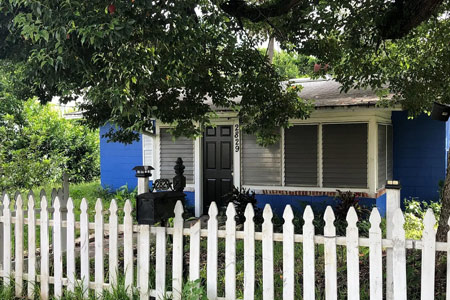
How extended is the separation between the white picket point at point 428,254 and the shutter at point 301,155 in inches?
221

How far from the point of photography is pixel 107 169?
41.7 ft

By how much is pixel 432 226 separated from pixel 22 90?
5746 millimetres

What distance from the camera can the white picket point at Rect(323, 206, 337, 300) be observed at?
3.56 meters

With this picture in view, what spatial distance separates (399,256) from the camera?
344cm

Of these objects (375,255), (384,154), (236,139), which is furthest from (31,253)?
(384,154)

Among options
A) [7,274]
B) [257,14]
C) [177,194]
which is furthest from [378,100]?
[7,274]

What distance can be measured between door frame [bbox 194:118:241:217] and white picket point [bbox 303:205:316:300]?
5844 millimetres

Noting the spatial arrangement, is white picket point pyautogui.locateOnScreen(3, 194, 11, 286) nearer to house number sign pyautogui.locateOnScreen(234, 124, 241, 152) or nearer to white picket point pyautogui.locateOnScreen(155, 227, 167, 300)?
white picket point pyautogui.locateOnScreen(155, 227, 167, 300)

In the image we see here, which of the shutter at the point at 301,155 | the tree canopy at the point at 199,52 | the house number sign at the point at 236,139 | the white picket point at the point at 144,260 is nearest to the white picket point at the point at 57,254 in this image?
the white picket point at the point at 144,260

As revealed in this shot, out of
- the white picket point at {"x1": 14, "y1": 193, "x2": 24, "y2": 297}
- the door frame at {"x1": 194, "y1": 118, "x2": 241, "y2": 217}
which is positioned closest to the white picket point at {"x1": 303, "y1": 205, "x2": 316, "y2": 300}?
the white picket point at {"x1": 14, "y1": 193, "x2": 24, "y2": 297}

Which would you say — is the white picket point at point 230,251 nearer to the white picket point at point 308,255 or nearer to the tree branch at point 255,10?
the white picket point at point 308,255

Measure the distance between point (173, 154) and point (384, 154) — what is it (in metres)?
4.83

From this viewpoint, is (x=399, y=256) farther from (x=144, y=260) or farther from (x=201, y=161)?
(x=201, y=161)

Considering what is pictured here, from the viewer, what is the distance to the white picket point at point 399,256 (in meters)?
3.43
